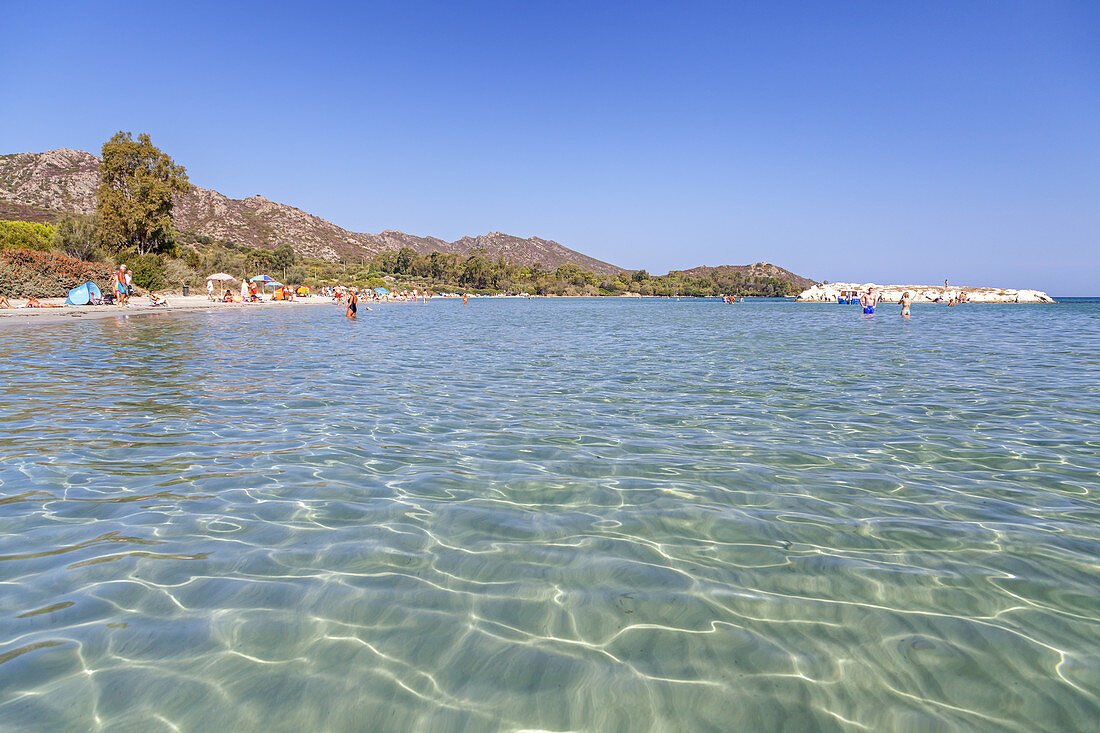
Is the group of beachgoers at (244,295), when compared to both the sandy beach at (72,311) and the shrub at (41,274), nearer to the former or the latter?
the sandy beach at (72,311)

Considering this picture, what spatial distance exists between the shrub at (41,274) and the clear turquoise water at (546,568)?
1205 inches

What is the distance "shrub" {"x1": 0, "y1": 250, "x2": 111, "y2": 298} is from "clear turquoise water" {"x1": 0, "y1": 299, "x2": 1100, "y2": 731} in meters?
30.6

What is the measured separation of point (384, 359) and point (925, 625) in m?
13.5

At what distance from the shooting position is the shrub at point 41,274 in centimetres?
3019

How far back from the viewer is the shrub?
30188 millimetres

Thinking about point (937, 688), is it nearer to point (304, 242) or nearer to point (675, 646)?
point (675, 646)

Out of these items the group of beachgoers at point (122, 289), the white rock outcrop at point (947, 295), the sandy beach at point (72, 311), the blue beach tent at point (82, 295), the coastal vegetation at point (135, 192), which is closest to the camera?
the sandy beach at point (72, 311)

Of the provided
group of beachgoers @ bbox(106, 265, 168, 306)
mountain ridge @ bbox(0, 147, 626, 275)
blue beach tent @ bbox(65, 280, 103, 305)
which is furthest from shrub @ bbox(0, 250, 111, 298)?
mountain ridge @ bbox(0, 147, 626, 275)

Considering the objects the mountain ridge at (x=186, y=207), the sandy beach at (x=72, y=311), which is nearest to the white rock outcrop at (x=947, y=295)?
the sandy beach at (x=72, y=311)

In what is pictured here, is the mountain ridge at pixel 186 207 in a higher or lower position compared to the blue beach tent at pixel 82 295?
higher

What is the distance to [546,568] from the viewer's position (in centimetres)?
356

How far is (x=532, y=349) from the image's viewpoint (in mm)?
18312

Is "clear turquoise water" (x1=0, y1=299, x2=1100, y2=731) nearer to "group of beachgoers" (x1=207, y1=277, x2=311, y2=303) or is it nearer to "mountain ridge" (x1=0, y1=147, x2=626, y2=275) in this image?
"group of beachgoers" (x1=207, y1=277, x2=311, y2=303)

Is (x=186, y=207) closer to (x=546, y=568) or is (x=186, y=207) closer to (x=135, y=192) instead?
(x=135, y=192)
